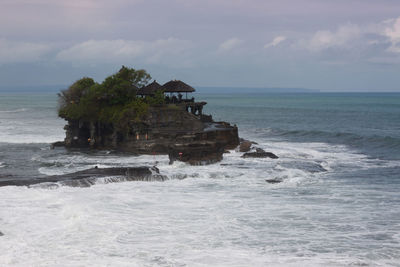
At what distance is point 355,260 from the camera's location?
18453mm

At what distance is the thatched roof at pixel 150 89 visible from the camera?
164ft

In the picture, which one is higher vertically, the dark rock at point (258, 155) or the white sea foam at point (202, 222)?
the dark rock at point (258, 155)

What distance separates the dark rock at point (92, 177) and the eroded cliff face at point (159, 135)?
6.76m

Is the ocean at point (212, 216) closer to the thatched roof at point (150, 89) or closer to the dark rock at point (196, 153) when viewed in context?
the dark rock at point (196, 153)

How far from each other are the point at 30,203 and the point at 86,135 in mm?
25960

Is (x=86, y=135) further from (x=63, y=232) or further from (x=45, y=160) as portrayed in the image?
(x=63, y=232)

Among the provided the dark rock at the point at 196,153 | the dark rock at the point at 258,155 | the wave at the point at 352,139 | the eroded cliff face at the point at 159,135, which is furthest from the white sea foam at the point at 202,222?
the wave at the point at 352,139

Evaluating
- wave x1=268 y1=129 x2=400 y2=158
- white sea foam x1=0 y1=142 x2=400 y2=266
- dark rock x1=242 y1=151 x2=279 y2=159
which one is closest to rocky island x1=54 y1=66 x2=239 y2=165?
dark rock x1=242 y1=151 x2=279 y2=159

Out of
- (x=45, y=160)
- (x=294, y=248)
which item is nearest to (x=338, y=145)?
(x=45, y=160)

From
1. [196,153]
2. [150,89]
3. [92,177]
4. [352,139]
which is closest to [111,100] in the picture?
[150,89]

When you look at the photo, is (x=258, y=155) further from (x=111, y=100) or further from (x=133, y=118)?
(x=111, y=100)

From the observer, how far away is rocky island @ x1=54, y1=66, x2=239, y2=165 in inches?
1748

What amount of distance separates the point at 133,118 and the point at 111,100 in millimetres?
4412

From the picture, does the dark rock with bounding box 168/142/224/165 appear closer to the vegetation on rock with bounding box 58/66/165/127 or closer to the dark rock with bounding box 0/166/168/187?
the dark rock with bounding box 0/166/168/187
